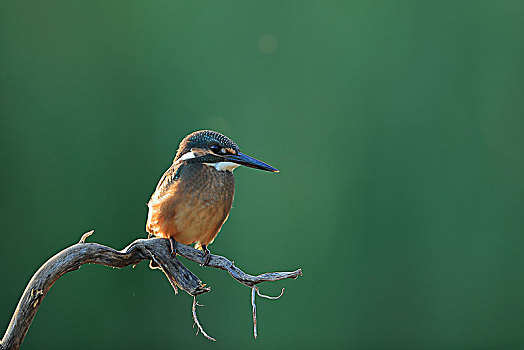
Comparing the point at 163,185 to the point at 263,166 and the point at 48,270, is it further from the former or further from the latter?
A: the point at 48,270

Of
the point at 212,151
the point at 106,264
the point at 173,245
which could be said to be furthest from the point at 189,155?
the point at 106,264

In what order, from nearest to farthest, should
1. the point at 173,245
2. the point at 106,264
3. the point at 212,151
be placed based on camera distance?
1. the point at 106,264
2. the point at 173,245
3. the point at 212,151

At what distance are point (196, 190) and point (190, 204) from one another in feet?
0.10

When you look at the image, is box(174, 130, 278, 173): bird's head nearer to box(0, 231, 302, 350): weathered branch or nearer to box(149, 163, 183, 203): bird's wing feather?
box(149, 163, 183, 203): bird's wing feather

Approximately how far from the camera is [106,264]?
903 millimetres

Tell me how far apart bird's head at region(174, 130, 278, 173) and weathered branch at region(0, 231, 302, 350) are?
20 centimetres

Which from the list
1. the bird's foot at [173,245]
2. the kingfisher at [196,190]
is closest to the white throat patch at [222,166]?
the kingfisher at [196,190]

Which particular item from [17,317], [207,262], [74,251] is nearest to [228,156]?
[207,262]

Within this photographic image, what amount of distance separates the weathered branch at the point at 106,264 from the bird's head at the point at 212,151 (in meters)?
0.20

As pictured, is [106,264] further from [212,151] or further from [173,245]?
[212,151]

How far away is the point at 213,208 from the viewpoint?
45.1 inches

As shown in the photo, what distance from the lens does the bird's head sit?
112 centimetres

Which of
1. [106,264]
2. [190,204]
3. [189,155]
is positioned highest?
[189,155]

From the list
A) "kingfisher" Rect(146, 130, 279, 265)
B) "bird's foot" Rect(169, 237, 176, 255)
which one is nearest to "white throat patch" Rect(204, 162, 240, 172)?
"kingfisher" Rect(146, 130, 279, 265)
